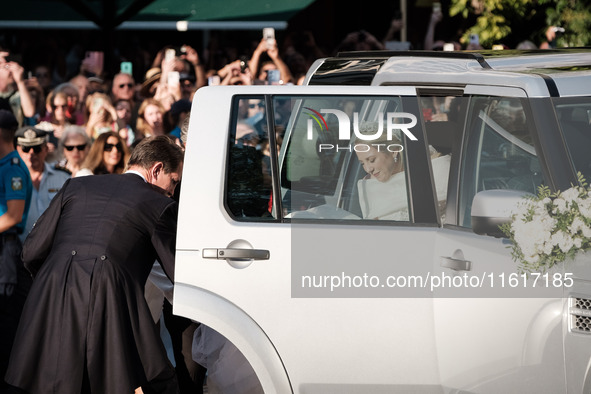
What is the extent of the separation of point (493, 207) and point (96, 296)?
1.79 m

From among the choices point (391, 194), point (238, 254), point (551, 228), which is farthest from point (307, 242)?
point (551, 228)

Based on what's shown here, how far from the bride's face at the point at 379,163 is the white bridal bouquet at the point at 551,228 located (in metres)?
0.63

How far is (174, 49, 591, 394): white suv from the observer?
415cm

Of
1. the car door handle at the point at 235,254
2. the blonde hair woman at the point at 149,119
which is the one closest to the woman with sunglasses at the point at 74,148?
the blonde hair woman at the point at 149,119

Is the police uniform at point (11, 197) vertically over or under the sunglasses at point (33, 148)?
under

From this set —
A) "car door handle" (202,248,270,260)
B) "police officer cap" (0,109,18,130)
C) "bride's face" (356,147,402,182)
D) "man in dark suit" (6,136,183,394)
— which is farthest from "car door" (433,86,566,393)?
"police officer cap" (0,109,18,130)

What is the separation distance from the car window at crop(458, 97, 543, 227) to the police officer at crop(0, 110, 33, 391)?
12.3ft

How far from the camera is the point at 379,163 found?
4586 millimetres

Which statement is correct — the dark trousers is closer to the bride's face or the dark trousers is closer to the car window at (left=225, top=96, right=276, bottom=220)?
the car window at (left=225, top=96, right=276, bottom=220)

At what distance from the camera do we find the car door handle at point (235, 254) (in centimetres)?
443

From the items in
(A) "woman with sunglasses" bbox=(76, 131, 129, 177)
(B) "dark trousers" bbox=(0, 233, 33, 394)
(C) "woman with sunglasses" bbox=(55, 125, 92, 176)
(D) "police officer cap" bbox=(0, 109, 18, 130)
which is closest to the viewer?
(B) "dark trousers" bbox=(0, 233, 33, 394)

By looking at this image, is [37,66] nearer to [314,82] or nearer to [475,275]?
[314,82]

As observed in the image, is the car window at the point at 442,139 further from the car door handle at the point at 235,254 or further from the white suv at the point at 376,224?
the car door handle at the point at 235,254

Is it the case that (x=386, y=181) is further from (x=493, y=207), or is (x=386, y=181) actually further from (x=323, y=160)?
(x=493, y=207)
